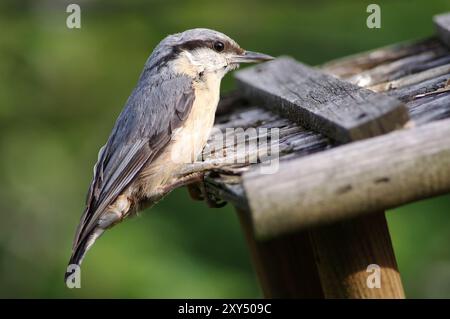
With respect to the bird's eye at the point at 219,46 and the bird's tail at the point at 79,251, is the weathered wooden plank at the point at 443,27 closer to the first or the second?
the bird's eye at the point at 219,46

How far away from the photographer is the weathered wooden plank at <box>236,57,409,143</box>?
7.88 ft

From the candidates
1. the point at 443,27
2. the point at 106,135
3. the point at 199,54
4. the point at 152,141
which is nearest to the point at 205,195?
the point at 152,141

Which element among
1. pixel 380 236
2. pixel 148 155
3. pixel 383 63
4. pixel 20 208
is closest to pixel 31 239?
pixel 20 208

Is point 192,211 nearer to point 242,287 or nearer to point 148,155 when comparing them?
point 242,287

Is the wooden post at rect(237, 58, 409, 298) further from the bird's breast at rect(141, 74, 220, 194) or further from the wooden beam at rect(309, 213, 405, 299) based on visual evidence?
the bird's breast at rect(141, 74, 220, 194)

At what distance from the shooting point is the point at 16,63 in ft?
16.0

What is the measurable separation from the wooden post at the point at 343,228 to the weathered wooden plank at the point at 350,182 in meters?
0.03

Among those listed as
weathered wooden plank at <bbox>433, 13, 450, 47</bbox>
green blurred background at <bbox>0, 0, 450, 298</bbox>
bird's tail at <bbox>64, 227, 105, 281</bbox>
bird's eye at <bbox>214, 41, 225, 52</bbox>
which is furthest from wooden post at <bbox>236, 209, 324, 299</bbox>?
weathered wooden plank at <bbox>433, 13, 450, 47</bbox>

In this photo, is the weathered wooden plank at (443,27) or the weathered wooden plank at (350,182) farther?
the weathered wooden plank at (443,27)

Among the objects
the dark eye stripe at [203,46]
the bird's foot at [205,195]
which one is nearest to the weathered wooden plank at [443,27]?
the dark eye stripe at [203,46]

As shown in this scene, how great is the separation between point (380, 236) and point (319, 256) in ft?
0.72

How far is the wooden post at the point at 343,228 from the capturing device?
2406mm

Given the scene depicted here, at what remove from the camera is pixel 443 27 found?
12.7ft

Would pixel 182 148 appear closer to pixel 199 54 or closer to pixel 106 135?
pixel 199 54
